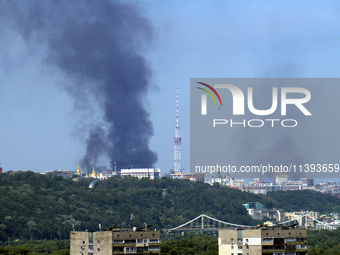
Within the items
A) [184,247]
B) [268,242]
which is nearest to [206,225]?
[184,247]

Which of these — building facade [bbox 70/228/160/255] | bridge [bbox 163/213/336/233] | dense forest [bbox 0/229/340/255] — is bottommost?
dense forest [bbox 0/229/340/255]

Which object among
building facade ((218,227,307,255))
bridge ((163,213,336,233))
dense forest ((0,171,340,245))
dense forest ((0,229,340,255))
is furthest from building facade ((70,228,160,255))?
bridge ((163,213,336,233))

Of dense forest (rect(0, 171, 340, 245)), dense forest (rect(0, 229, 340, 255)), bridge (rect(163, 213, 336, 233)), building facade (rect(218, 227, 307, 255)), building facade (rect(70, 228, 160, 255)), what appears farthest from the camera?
bridge (rect(163, 213, 336, 233))

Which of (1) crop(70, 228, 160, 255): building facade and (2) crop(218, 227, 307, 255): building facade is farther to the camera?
(1) crop(70, 228, 160, 255): building facade

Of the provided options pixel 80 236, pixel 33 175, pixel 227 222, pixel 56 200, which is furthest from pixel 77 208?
pixel 80 236

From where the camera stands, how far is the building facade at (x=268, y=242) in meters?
56.5

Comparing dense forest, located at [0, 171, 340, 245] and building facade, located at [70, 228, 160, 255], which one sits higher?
dense forest, located at [0, 171, 340, 245]

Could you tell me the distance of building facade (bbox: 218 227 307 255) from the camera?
56469mm

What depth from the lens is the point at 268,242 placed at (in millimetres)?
56531

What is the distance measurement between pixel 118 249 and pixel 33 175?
121 m

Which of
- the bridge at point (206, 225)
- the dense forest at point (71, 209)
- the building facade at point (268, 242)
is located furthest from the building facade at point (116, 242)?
the bridge at point (206, 225)

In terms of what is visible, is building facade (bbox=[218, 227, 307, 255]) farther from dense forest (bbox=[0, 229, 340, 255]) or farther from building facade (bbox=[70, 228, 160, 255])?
dense forest (bbox=[0, 229, 340, 255])

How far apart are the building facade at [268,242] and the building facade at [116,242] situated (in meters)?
5.91

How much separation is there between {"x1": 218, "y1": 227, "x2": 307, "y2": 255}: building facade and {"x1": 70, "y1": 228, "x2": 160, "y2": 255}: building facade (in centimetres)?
591
